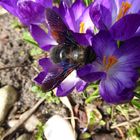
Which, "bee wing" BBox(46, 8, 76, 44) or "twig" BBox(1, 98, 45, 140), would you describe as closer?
"bee wing" BBox(46, 8, 76, 44)

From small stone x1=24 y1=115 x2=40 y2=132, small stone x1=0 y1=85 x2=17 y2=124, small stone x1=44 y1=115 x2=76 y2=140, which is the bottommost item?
small stone x1=44 y1=115 x2=76 y2=140

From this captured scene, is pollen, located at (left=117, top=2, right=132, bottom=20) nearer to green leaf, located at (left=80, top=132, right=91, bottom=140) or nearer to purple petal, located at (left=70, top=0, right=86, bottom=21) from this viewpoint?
purple petal, located at (left=70, top=0, right=86, bottom=21)

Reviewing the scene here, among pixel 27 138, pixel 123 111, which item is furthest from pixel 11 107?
pixel 123 111

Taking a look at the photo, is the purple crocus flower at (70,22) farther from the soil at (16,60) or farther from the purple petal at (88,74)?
the soil at (16,60)

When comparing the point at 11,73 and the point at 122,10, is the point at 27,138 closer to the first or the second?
the point at 11,73

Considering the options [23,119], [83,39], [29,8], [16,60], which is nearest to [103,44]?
[83,39]

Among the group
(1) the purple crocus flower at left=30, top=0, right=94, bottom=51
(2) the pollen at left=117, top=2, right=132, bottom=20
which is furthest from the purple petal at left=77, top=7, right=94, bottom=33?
(2) the pollen at left=117, top=2, right=132, bottom=20

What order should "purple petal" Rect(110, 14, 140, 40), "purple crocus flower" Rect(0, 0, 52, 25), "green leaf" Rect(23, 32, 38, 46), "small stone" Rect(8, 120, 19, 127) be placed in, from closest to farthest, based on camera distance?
"purple petal" Rect(110, 14, 140, 40), "purple crocus flower" Rect(0, 0, 52, 25), "green leaf" Rect(23, 32, 38, 46), "small stone" Rect(8, 120, 19, 127)

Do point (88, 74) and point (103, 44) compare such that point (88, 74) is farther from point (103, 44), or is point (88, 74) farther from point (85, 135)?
point (85, 135)
